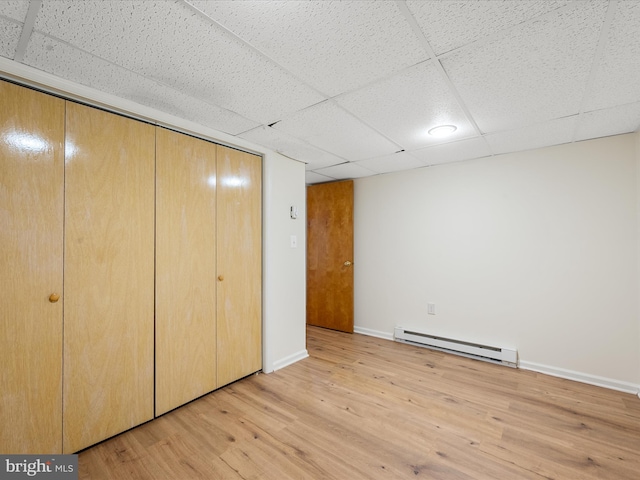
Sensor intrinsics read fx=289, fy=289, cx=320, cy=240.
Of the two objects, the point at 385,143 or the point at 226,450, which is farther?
the point at 385,143

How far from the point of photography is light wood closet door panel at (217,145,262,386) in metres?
2.62

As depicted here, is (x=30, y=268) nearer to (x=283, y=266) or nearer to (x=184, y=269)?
(x=184, y=269)

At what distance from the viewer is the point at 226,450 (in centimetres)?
184

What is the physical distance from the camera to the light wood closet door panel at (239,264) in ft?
8.58

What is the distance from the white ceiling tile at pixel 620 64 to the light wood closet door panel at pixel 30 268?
113 inches

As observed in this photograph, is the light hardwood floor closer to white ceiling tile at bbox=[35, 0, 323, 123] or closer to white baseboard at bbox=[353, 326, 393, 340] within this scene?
white baseboard at bbox=[353, 326, 393, 340]

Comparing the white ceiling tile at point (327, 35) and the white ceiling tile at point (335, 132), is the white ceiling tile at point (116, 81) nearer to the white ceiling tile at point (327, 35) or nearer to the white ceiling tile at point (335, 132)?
the white ceiling tile at point (335, 132)

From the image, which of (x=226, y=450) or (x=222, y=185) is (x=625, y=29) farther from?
(x=226, y=450)

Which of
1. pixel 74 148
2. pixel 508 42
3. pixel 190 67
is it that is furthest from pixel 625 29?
pixel 74 148

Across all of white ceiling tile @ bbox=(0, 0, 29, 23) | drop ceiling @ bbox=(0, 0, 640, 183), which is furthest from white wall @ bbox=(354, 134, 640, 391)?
white ceiling tile @ bbox=(0, 0, 29, 23)

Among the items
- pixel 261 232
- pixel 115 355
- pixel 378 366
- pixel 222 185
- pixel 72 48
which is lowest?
pixel 378 366

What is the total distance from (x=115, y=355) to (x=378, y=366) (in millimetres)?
2407

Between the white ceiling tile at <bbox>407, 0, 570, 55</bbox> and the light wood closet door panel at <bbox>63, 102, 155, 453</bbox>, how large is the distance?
6.38 feet

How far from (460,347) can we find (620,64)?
288cm
